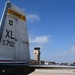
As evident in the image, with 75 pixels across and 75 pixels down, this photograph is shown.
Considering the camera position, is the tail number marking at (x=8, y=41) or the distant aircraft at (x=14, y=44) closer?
the distant aircraft at (x=14, y=44)

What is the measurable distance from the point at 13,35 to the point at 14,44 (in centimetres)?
58

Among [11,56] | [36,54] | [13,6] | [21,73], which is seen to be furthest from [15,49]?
[36,54]

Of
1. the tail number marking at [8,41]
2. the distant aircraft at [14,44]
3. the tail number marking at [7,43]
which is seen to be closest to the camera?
the distant aircraft at [14,44]

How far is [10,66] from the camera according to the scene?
12.2 m

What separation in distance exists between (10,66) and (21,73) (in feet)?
3.46

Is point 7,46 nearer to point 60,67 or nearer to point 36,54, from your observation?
point 60,67

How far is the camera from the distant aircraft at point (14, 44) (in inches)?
494

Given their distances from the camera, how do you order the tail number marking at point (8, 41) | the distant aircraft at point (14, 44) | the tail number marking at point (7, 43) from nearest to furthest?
1. the distant aircraft at point (14, 44)
2. the tail number marking at point (7, 43)
3. the tail number marking at point (8, 41)

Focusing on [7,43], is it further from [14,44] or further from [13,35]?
[13,35]

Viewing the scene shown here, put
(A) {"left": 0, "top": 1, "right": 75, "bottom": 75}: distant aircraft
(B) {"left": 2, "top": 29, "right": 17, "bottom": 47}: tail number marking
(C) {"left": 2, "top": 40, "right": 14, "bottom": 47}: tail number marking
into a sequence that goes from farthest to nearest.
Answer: (B) {"left": 2, "top": 29, "right": 17, "bottom": 47}: tail number marking → (C) {"left": 2, "top": 40, "right": 14, "bottom": 47}: tail number marking → (A) {"left": 0, "top": 1, "right": 75, "bottom": 75}: distant aircraft

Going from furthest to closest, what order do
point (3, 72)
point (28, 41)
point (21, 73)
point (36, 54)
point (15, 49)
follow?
1. point (36, 54)
2. point (28, 41)
3. point (15, 49)
4. point (21, 73)
5. point (3, 72)

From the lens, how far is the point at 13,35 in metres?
14.3

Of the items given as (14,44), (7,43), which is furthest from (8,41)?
(14,44)

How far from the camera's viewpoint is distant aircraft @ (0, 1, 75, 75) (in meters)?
12.5
